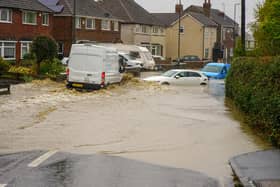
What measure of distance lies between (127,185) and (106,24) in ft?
208

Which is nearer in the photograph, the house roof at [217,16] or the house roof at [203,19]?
the house roof at [203,19]

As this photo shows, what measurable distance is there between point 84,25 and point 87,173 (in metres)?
58.1

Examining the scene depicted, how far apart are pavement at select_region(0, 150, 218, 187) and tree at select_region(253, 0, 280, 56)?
Answer: 1051cm

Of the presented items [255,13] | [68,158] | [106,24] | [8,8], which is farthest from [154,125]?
[106,24]

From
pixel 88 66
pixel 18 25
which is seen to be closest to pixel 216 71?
pixel 18 25

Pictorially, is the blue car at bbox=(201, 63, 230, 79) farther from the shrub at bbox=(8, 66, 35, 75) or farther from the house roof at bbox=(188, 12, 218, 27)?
the house roof at bbox=(188, 12, 218, 27)

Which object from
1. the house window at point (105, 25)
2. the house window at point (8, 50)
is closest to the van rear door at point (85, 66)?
the house window at point (8, 50)

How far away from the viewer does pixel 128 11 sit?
80688mm

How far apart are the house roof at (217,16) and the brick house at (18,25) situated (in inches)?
1871

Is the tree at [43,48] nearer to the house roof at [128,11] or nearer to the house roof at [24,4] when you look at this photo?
the house roof at [24,4]

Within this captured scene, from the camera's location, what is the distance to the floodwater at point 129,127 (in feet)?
44.5

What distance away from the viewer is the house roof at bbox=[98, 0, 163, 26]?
79312 millimetres

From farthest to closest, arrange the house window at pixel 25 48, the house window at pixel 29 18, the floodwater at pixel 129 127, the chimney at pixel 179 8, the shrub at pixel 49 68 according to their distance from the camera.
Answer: the chimney at pixel 179 8, the house window at pixel 29 18, the house window at pixel 25 48, the shrub at pixel 49 68, the floodwater at pixel 129 127

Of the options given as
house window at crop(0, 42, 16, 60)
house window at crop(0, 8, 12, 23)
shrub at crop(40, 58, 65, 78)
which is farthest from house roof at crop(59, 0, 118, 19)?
shrub at crop(40, 58, 65, 78)
